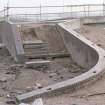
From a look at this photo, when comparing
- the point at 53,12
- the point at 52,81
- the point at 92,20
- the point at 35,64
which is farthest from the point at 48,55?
the point at 53,12

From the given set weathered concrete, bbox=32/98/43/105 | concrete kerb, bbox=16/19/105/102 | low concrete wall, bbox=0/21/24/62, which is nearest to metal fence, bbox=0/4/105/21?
low concrete wall, bbox=0/21/24/62

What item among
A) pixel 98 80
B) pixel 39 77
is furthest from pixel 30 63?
pixel 98 80

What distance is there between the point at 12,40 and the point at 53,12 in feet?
39.2

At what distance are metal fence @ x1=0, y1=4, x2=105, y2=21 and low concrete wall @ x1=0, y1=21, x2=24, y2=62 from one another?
7510 mm

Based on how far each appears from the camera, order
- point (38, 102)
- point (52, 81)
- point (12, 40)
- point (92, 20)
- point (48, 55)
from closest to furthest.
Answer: point (38, 102), point (52, 81), point (48, 55), point (12, 40), point (92, 20)

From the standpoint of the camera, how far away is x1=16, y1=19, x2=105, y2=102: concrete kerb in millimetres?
10359

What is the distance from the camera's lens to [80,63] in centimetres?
1744

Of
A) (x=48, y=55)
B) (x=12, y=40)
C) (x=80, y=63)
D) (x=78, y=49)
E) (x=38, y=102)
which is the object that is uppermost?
(x=38, y=102)

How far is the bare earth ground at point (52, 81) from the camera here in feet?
32.6

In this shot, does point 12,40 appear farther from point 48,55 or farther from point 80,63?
point 80,63

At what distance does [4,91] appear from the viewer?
13844 millimetres

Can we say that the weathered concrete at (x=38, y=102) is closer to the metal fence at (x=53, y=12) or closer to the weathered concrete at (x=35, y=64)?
the weathered concrete at (x=35, y=64)

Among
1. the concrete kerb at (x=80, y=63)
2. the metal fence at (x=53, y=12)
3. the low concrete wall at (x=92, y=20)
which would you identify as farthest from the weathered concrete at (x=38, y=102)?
the metal fence at (x=53, y=12)

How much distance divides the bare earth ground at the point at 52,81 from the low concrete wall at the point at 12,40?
1.39 ft
